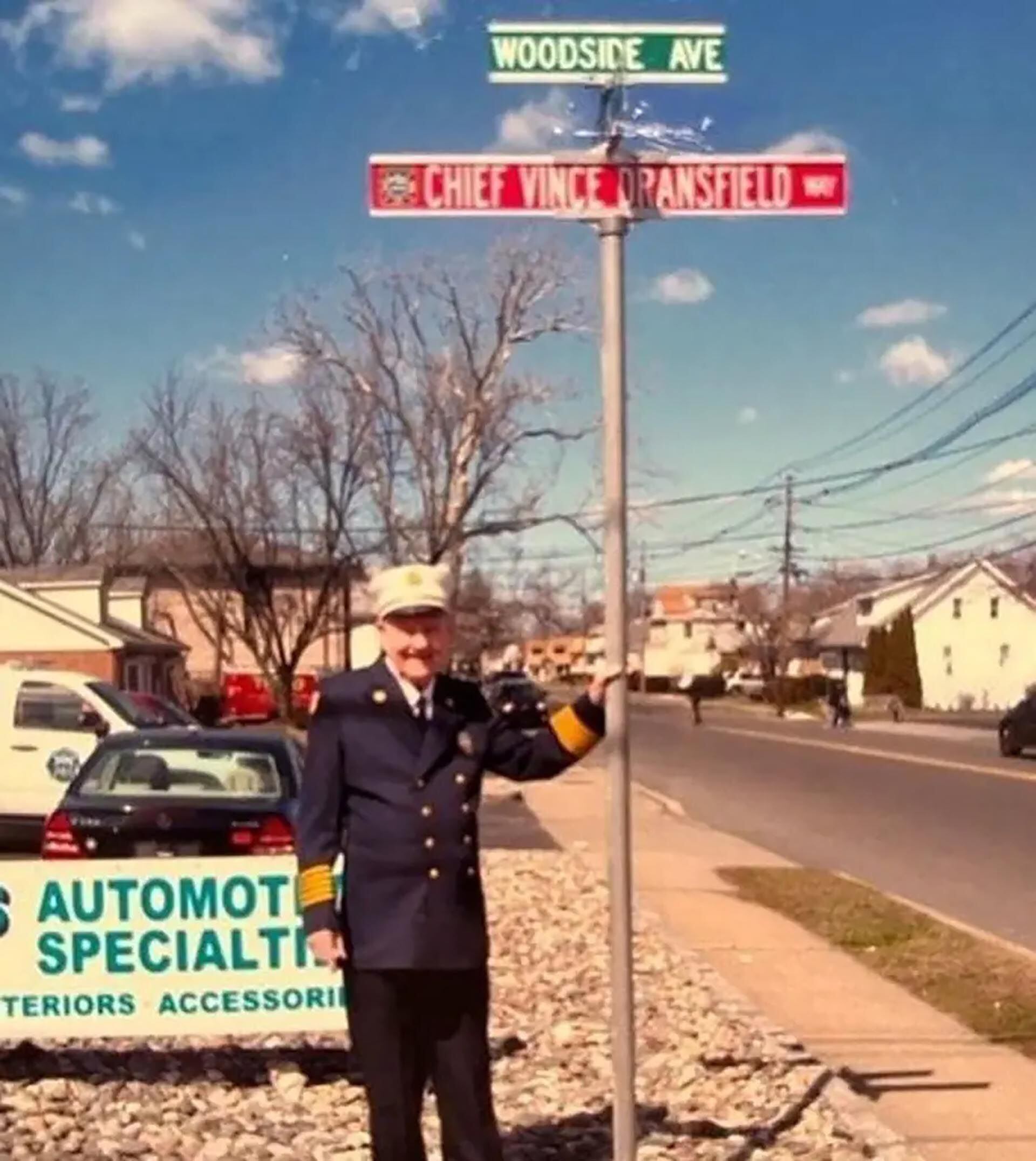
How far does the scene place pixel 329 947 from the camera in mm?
4781

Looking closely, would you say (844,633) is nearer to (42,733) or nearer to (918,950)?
(42,733)

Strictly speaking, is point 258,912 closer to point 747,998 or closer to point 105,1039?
point 105,1039

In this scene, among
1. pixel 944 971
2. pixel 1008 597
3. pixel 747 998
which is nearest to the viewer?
pixel 747 998

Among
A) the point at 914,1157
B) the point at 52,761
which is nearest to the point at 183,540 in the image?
the point at 52,761

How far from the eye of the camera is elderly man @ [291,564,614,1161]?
4.77m

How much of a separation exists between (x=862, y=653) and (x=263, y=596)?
167ft

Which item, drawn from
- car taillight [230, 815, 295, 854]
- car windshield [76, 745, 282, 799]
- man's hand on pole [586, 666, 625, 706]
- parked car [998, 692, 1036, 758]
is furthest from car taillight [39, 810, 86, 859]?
parked car [998, 692, 1036, 758]

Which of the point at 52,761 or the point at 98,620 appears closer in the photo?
the point at 52,761

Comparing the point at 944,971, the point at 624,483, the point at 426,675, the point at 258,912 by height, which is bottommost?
the point at 944,971

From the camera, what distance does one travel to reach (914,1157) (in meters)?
6.21

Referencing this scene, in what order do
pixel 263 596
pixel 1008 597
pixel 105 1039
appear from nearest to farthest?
1. pixel 105 1039
2. pixel 263 596
3. pixel 1008 597

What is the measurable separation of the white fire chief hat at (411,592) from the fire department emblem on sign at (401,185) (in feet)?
3.10

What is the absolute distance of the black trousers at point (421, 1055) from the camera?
15.9 ft

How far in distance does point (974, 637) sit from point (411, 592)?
79994 mm
